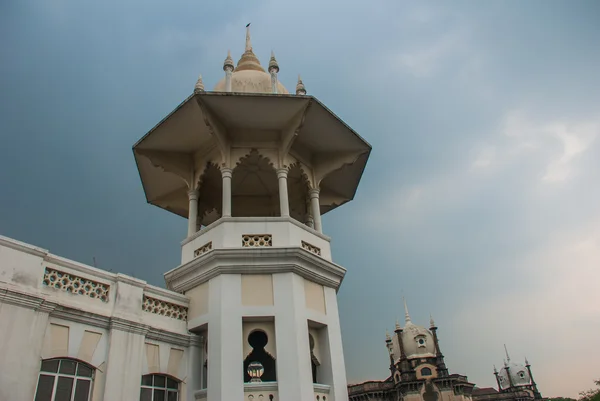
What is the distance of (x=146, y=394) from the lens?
978 cm

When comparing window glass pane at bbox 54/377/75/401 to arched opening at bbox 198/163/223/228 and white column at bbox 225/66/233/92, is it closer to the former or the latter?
arched opening at bbox 198/163/223/228

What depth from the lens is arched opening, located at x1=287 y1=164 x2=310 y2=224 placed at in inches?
619

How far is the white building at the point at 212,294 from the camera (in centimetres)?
844

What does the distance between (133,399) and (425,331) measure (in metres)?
66.4

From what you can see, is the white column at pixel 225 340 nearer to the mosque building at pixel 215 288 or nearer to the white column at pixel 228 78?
the mosque building at pixel 215 288

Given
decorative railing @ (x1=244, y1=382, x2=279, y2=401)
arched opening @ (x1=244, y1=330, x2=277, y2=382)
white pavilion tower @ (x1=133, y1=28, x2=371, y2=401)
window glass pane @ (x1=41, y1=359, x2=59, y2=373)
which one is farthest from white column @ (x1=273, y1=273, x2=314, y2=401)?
window glass pane @ (x1=41, y1=359, x2=59, y2=373)

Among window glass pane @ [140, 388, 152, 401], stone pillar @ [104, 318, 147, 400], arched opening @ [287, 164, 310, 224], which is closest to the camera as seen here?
stone pillar @ [104, 318, 147, 400]

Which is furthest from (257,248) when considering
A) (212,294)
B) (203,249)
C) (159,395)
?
(159,395)

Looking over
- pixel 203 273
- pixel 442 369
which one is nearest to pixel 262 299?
pixel 203 273

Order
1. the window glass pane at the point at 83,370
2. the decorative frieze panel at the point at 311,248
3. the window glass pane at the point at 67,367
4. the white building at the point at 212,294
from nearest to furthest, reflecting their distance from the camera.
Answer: the white building at the point at 212,294 → the window glass pane at the point at 67,367 → the window glass pane at the point at 83,370 → the decorative frieze panel at the point at 311,248

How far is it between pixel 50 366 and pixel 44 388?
1.23ft

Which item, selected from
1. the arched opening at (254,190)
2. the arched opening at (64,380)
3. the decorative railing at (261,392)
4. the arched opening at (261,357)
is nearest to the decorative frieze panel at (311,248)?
the arched opening at (261,357)

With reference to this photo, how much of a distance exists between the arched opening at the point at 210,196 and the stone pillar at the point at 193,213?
3.00 ft

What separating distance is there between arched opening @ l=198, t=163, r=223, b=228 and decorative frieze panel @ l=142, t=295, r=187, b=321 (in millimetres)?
3822
